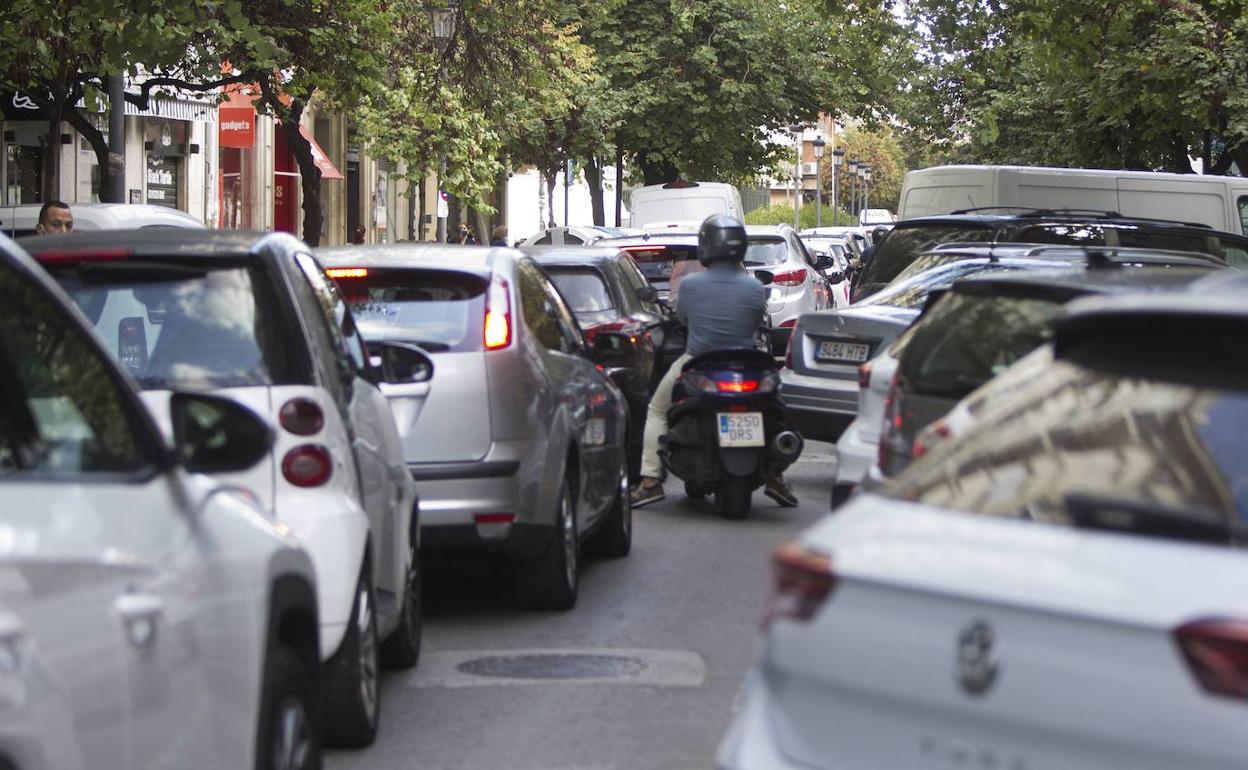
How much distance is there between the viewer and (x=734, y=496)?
12.7 metres

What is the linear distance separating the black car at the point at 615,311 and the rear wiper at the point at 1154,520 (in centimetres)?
994

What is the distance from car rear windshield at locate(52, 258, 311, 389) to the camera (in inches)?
253

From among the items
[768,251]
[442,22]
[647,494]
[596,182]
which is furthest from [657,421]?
[596,182]

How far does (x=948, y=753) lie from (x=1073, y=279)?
4050 millimetres

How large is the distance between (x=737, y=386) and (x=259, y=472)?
651 cm

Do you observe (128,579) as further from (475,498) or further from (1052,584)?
(475,498)

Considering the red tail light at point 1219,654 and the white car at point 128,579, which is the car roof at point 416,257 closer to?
the white car at point 128,579

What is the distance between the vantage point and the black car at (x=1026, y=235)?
1875 cm

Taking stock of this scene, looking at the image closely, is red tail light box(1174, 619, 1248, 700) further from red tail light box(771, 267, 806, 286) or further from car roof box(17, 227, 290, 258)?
red tail light box(771, 267, 806, 286)

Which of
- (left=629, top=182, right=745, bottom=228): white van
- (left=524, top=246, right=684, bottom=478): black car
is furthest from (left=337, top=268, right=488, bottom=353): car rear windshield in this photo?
(left=629, top=182, right=745, bottom=228): white van

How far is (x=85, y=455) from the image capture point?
396 cm

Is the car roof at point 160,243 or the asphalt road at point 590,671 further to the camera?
the asphalt road at point 590,671

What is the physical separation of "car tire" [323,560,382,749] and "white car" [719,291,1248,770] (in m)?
2.75

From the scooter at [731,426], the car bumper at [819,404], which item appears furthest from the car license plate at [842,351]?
the scooter at [731,426]
